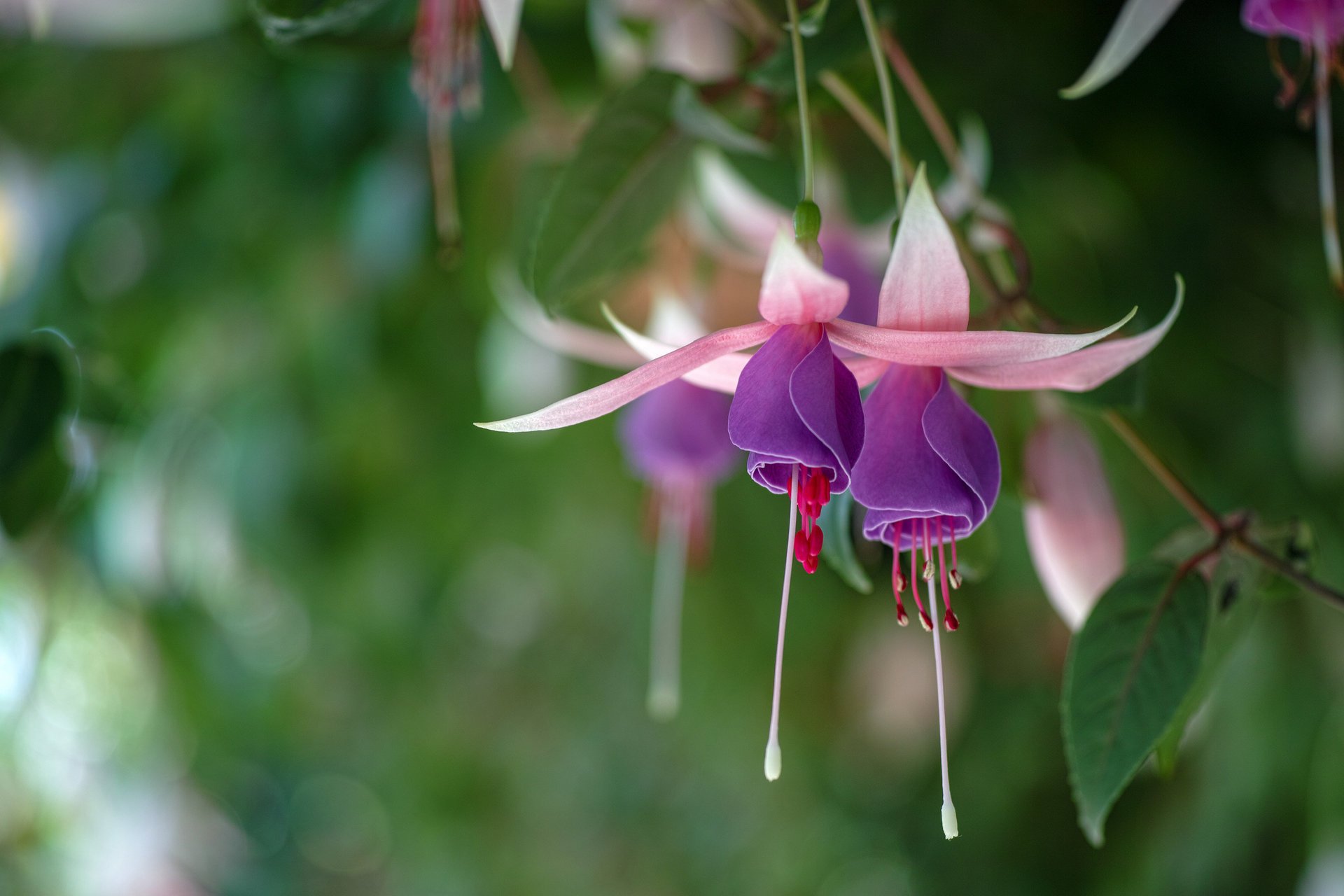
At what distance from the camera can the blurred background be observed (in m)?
0.77

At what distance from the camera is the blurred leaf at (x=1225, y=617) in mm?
368

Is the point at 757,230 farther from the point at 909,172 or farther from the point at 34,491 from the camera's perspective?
the point at 34,491

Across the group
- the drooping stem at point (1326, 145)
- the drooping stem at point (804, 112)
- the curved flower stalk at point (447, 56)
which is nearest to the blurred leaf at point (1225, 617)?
the drooping stem at point (1326, 145)

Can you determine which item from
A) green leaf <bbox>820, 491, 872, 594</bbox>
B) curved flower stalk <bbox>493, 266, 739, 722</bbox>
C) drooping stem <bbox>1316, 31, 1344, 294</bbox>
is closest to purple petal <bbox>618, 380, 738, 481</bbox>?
curved flower stalk <bbox>493, 266, 739, 722</bbox>

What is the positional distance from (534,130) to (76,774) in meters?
1.43

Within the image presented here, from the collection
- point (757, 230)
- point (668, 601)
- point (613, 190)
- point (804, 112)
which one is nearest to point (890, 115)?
point (804, 112)

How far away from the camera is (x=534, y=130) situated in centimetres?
81

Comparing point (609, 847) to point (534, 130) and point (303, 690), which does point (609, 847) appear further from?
point (534, 130)

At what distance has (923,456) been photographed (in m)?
0.29

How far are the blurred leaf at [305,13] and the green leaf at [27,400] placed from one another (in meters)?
0.22

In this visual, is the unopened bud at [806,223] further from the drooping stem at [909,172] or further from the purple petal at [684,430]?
the purple petal at [684,430]

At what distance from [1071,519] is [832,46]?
206 millimetres

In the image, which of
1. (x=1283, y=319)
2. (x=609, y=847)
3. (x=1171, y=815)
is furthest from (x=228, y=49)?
(x=609, y=847)

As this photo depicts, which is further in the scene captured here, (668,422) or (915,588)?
(668,422)
